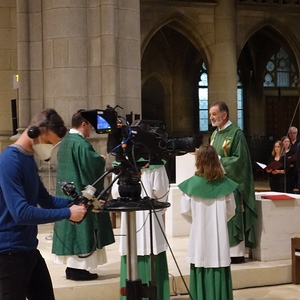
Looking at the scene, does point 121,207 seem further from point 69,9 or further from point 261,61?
point 261,61

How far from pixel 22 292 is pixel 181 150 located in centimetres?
120

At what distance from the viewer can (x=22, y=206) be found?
3975mm

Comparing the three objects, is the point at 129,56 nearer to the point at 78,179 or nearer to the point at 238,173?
the point at 238,173

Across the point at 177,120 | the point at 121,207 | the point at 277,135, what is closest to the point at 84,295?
the point at 121,207

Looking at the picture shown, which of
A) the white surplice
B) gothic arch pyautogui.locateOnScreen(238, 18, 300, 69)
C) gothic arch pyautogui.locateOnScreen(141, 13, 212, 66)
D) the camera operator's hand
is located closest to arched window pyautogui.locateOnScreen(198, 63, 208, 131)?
gothic arch pyautogui.locateOnScreen(238, 18, 300, 69)

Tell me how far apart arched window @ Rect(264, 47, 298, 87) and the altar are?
16.3 metres

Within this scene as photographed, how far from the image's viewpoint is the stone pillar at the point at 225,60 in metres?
17.6

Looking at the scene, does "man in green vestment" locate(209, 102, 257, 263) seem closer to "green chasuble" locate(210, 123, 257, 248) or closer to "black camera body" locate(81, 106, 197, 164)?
"green chasuble" locate(210, 123, 257, 248)

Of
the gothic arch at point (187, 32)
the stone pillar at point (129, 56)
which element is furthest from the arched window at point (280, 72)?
the stone pillar at point (129, 56)

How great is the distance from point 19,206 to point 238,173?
383cm

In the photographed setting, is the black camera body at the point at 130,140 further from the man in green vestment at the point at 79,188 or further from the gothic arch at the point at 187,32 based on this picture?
the gothic arch at the point at 187,32

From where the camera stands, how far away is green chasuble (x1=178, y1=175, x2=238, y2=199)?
6.03 metres

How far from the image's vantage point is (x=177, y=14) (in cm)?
1811

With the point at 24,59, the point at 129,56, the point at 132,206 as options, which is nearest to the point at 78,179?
the point at 132,206
